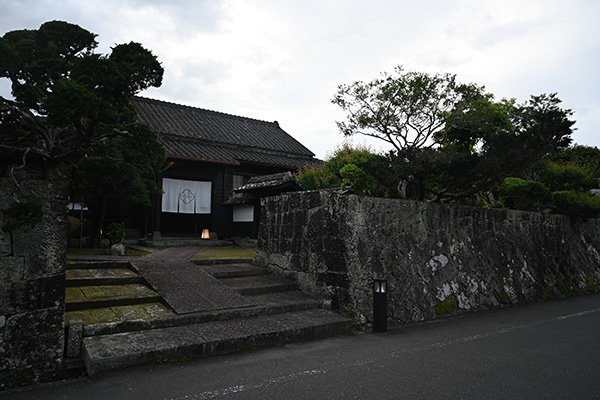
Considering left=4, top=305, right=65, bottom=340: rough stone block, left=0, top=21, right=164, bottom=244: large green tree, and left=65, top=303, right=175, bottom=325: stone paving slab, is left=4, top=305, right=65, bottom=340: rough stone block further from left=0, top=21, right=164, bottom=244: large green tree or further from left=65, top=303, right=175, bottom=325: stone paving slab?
left=0, top=21, right=164, bottom=244: large green tree

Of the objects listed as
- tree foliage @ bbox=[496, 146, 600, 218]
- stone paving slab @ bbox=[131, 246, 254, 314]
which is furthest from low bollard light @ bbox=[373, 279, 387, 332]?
tree foliage @ bbox=[496, 146, 600, 218]

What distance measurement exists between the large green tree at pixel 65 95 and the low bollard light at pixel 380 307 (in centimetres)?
433

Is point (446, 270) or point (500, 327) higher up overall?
point (446, 270)

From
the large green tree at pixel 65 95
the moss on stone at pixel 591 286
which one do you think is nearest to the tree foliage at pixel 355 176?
the large green tree at pixel 65 95

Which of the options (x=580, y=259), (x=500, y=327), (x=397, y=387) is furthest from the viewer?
(x=580, y=259)

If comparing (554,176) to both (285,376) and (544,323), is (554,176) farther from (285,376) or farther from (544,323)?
(285,376)

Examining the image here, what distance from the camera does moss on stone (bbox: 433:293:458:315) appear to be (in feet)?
21.1

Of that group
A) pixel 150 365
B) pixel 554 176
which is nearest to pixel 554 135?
pixel 554 176

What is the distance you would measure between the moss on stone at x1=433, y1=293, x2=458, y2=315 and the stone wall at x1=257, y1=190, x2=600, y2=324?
2cm

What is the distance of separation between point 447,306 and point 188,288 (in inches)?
189

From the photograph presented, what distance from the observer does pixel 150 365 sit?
374 centimetres

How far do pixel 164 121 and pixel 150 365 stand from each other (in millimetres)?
15468

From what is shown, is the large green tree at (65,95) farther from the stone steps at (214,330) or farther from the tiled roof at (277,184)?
the tiled roof at (277,184)

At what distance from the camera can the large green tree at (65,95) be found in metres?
3.52
